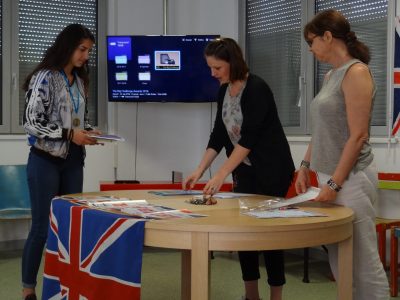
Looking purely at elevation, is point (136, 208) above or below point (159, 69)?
below

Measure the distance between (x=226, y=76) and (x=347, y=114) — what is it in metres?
0.67

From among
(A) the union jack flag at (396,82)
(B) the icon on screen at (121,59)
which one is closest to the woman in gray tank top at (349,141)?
(A) the union jack flag at (396,82)

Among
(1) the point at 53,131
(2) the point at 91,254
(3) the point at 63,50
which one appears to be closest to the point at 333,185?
(2) the point at 91,254

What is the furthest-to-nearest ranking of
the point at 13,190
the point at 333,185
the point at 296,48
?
1. the point at 296,48
2. the point at 13,190
3. the point at 333,185

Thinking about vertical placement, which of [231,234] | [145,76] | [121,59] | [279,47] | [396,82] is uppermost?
[279,47]

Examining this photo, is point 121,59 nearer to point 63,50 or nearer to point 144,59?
point 144,59

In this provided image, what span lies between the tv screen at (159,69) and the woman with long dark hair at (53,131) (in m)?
2.08

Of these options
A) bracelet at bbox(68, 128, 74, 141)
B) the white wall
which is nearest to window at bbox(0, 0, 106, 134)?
the white wall

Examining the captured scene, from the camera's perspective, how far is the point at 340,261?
1.77m

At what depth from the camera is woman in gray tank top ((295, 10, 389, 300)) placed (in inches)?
71.6

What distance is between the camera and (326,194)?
1875 mm

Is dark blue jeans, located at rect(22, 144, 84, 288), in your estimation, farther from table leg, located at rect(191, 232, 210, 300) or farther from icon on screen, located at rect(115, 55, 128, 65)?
icon on screen, located at rect(115, 55, 128, 65)

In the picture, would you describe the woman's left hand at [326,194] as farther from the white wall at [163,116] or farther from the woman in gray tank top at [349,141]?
the white wall at [163,116]

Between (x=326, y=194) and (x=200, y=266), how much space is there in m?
0.54
